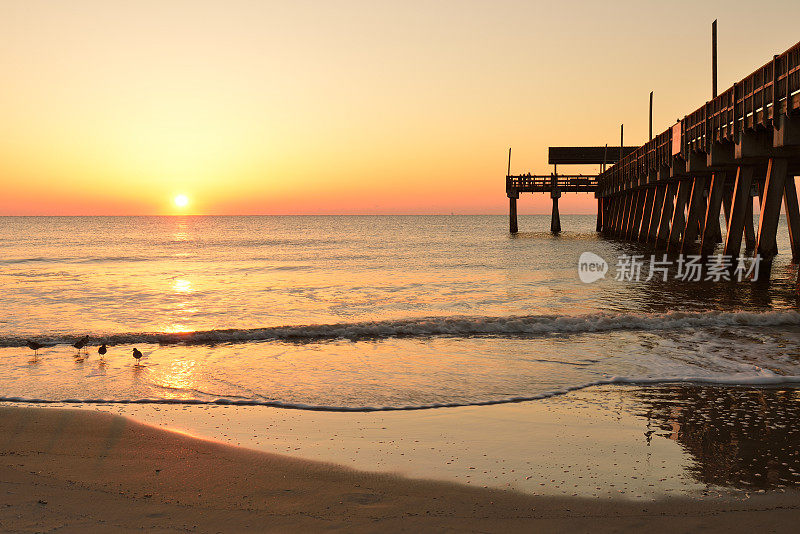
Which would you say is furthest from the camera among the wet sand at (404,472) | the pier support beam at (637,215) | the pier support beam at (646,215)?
the pier support beam at (637,215)

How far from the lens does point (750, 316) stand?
46.9ft

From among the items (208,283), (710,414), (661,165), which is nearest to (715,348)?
(710,414)

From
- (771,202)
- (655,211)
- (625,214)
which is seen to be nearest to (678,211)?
(655,211)

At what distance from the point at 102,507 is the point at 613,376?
638cm

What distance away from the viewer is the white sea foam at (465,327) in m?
12.4

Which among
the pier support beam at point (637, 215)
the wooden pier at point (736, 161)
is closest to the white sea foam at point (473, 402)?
the wooden pier at point (736, 161)

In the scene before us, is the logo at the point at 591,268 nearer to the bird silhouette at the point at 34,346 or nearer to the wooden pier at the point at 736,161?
the wooden pier at the point at 736,161

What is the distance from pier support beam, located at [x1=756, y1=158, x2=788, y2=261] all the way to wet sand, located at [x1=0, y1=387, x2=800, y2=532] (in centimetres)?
1431

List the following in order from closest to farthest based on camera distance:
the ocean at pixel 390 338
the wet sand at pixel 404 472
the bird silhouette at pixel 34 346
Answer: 1. the wet sand at pixel 404 472
2. the ocean at pixel 390 338
3. the bird silhouette at pixel 34 346

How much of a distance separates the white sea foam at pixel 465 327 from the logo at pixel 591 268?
9.39 m

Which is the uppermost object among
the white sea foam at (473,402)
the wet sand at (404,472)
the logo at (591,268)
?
the wet sand at (404,472)

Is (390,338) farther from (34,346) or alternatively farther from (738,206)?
(738,206)

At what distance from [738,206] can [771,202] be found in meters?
3.29

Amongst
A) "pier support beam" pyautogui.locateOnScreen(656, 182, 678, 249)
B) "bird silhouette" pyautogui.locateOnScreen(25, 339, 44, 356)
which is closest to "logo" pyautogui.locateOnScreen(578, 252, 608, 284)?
"pier support beam" pyautogui.locateOnScreen(656, 182, 678, 249)
